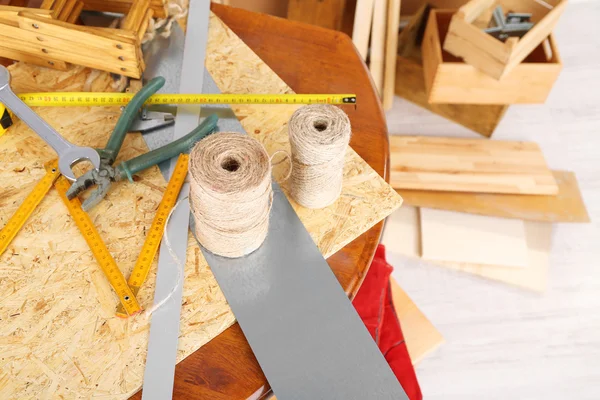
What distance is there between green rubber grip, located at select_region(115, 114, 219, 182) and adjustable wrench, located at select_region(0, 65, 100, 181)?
0.18ft

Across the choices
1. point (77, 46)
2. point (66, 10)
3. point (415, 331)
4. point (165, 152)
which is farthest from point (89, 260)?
point (415, 331)

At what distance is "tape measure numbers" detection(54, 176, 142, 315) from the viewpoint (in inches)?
37.7

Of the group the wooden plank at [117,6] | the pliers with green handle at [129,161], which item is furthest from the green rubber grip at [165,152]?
the wooden plank at [117,6]

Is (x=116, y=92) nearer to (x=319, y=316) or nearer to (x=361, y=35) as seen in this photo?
(x=319, y=316)

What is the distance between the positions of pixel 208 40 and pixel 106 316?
732 millimetres

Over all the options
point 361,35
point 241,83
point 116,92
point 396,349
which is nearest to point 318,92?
point 241,83

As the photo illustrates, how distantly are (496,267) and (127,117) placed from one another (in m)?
1.36

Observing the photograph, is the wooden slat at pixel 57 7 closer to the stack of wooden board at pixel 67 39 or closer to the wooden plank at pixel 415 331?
the stack of wooden board at pixel 67 39

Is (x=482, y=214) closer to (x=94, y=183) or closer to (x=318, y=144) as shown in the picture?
(x=318, y=144)

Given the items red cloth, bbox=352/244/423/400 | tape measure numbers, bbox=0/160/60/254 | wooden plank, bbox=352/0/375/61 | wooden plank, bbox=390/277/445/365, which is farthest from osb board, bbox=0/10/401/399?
wooden plank, bbox=352/0/375/61

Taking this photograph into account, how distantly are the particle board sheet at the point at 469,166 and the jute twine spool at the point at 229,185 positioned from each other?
3.51 ft

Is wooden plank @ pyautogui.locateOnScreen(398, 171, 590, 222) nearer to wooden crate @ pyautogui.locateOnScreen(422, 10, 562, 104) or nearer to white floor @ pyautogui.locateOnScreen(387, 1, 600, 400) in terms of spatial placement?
white floor @ pyautogui.locateOnScreen(387, 1, 600, 400)

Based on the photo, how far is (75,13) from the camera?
1.26 meters

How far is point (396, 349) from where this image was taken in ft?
4.50
